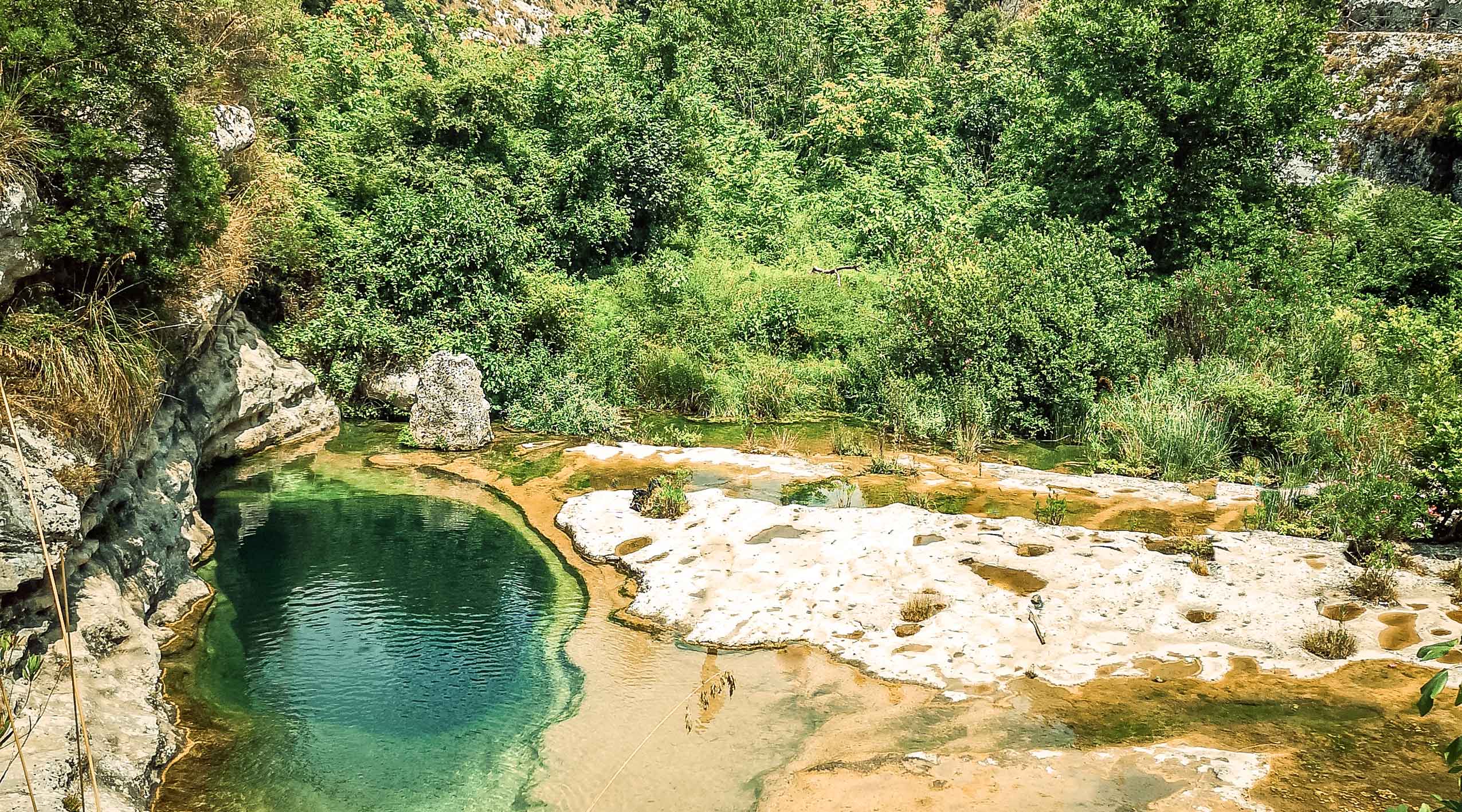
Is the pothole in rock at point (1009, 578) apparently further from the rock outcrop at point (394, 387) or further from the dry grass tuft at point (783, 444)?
the rock outcrop at point (394, 387)

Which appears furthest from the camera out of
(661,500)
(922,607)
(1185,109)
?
(1185,109)

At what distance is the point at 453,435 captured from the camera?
14023 mm

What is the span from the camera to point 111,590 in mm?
7199

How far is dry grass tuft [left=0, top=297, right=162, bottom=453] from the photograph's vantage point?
22.0 ft

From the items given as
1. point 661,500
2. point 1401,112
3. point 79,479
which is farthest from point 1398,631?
point 1401,112

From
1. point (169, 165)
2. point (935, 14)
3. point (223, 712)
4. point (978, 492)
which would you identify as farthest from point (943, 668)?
point (935, 14)

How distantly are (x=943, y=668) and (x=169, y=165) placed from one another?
8.23 metres

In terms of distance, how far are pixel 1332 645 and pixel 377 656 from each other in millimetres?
7796

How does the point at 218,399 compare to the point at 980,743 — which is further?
the point at 218,399

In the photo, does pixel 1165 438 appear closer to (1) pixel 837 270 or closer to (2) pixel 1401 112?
(1) pixel 837 270

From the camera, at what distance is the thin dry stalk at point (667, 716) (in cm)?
588

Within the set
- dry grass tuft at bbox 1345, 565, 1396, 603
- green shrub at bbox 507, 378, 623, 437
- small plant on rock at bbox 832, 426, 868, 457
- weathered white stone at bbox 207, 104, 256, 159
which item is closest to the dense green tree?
small plant on rock at bbox 832, 426, 868, 457

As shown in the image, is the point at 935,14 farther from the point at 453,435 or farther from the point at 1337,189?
the point at 453,435

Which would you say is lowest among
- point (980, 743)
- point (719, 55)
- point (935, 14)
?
point (980, 743)
